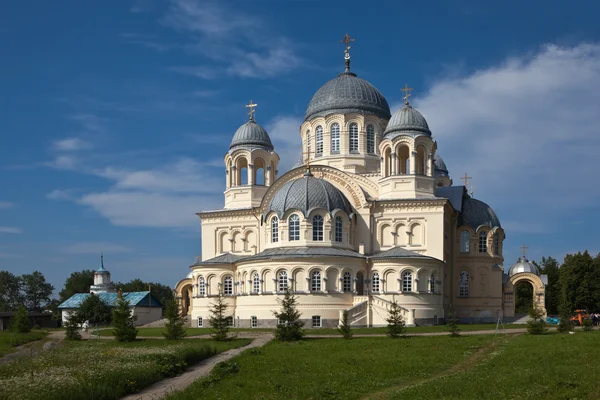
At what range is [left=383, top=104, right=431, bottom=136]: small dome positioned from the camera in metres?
46.6

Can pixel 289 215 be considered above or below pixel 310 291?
above

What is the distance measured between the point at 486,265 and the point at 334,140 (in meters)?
14.9

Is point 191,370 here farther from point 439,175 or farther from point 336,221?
point 439,175

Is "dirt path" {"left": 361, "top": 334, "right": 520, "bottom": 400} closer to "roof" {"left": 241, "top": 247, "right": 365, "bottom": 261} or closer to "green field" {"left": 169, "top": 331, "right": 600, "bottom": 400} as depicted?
"green field" {"left": 169, "top": 331, "right": 600, "bottom": 400}

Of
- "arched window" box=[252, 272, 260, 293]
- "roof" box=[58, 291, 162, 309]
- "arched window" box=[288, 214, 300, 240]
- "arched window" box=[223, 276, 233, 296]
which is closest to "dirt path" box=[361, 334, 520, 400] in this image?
"arched window" box=[288, 214, 300, 240]

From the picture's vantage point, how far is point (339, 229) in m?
44.4

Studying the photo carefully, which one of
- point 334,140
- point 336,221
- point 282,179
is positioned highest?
point 334,140

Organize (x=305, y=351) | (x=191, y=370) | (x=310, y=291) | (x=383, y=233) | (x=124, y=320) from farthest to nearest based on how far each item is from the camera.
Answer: (x=383, y=233), (x=310, y=291), (x=124, y=320), (x=305, y=351), (x=191, y=370)

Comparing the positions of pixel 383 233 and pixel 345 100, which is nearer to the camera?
pixel 383 233

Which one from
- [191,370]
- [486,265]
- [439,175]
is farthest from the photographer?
[439,175]

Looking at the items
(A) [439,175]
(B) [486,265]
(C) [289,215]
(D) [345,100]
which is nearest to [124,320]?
(C) [289,215]

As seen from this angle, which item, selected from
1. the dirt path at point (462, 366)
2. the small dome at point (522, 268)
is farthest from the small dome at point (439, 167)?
the dirt path at point (462, 366)

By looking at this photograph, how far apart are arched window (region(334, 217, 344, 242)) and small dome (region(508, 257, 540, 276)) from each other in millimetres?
19101

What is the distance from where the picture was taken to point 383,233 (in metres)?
46.1
